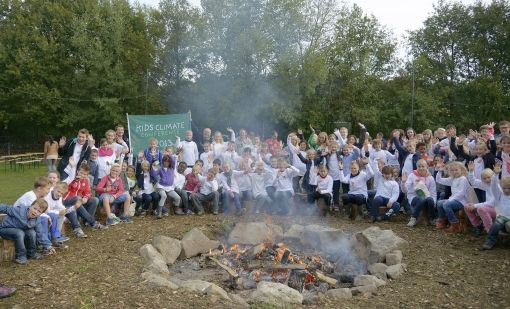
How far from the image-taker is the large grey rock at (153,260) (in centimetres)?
652

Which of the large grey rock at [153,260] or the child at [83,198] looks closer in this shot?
the large grey rock at [153,260]

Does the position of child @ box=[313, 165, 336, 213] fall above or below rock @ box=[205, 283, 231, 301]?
above

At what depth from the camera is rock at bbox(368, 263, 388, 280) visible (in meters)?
6.31

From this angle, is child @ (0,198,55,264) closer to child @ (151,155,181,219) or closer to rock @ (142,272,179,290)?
rock @ (142,272,179,290)

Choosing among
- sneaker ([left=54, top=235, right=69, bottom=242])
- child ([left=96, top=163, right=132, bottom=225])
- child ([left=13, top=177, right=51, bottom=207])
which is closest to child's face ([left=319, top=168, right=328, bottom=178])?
child ([left=96, top=163, right=132, bottom=225])

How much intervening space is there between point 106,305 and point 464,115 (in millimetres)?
32324

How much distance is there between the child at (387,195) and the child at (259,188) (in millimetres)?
2421

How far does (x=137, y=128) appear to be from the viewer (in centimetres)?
1434

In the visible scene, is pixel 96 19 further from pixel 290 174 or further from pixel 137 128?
pixel 290 174

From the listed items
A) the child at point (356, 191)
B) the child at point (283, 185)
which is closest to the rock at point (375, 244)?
the child at point (356, 191)

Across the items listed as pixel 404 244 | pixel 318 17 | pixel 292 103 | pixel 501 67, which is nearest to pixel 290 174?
pixel 404 244

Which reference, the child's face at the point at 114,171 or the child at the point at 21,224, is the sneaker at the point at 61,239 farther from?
the child's face at the point at 114,171

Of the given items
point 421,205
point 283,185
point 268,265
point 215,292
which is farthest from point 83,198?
point 421,205

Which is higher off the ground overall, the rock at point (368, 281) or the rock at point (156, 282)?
the rock at point (156, 282)
